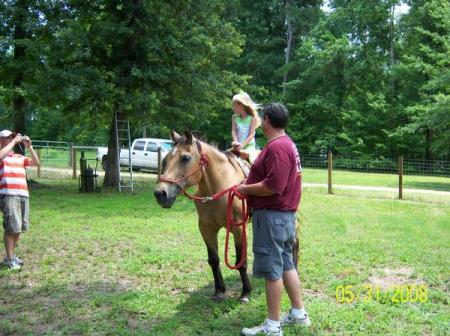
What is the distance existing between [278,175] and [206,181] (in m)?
1.37

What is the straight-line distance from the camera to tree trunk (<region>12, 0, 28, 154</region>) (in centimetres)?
1518

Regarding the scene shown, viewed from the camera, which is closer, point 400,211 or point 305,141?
point 400,211

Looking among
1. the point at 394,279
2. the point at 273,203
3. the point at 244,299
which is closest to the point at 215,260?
the point at 244,299

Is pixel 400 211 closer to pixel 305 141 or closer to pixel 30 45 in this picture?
pixel 30 45

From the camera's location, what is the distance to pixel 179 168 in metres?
4.71

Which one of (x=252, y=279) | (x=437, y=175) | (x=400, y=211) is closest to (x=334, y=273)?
(x=252, y=279)

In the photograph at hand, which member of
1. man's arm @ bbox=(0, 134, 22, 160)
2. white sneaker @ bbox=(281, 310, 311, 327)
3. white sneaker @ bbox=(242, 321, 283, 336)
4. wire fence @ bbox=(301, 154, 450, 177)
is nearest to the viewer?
white sneaker @ bbox=(242, 321, 283, 336)

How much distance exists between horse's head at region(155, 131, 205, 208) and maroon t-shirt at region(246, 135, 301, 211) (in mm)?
791

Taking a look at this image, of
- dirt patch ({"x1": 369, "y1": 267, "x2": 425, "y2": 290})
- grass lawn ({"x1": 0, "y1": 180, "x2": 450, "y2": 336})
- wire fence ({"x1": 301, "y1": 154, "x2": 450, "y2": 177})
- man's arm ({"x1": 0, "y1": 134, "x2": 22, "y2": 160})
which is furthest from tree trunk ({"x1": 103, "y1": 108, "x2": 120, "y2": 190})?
wire fence ({"x1": 301, "y1": 154, "x2": 450, "y2": 177})

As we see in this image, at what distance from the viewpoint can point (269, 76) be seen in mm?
39719

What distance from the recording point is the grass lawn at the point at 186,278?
15.4ft

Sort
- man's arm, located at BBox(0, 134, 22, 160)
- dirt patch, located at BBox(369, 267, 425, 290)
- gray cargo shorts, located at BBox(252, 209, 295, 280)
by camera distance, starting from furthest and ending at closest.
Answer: man's arm, located at BBox(0, 134, 22, 160), dirt patch, located at BBox(369, 267, 425, 290), gray cargo shorts, located at BBox(252, 209, 295, 280)

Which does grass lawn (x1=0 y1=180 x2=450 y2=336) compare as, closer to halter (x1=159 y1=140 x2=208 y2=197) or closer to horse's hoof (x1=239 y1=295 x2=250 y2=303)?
horse's hoof (x1=239 y1=295 x2=250 y2=303)

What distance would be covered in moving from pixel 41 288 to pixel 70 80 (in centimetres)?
904
